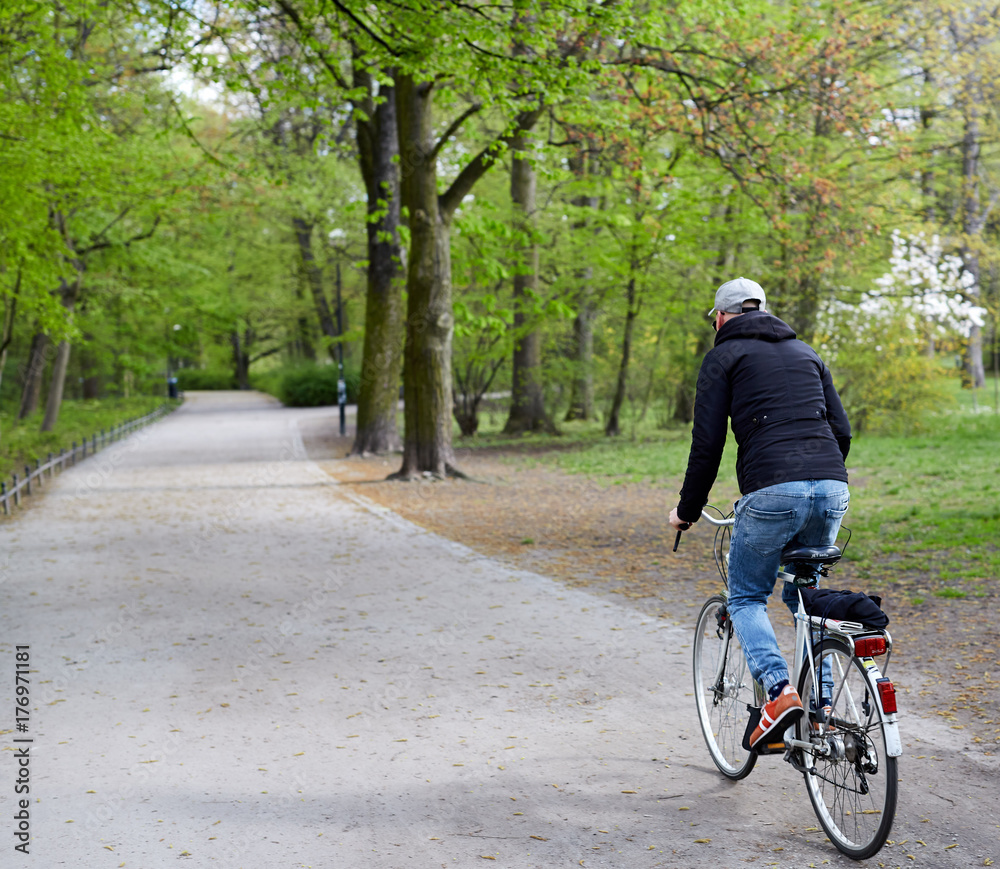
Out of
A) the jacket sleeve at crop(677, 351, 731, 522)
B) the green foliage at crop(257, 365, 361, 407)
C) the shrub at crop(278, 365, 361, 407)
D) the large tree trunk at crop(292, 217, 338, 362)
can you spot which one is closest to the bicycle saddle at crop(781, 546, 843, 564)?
the jacket sleeve at crop(677, 351, 731, 522)

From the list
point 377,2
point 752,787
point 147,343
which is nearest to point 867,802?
point 752,787

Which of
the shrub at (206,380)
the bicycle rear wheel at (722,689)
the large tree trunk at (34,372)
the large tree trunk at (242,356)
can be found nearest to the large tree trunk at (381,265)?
the large tree trunk at (34,372)

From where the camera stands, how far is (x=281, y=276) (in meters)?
45.6

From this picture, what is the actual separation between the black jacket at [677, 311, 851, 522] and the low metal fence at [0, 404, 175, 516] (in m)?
12.0

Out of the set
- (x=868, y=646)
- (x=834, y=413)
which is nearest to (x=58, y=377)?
(x=834, y=413)

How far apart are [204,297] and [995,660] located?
3333 centimetres

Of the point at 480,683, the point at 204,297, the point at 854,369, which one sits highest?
the point at 204,297

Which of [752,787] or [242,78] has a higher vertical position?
[242,78]

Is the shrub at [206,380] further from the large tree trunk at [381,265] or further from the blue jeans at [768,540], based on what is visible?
the blue jeans at [768,540]

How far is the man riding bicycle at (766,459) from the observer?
3631 mm

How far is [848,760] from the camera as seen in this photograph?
11.3ft

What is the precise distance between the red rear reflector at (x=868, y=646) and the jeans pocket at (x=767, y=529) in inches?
18.7

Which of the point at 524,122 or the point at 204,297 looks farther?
the point at 204,297

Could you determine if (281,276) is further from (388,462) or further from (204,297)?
(388,462)
